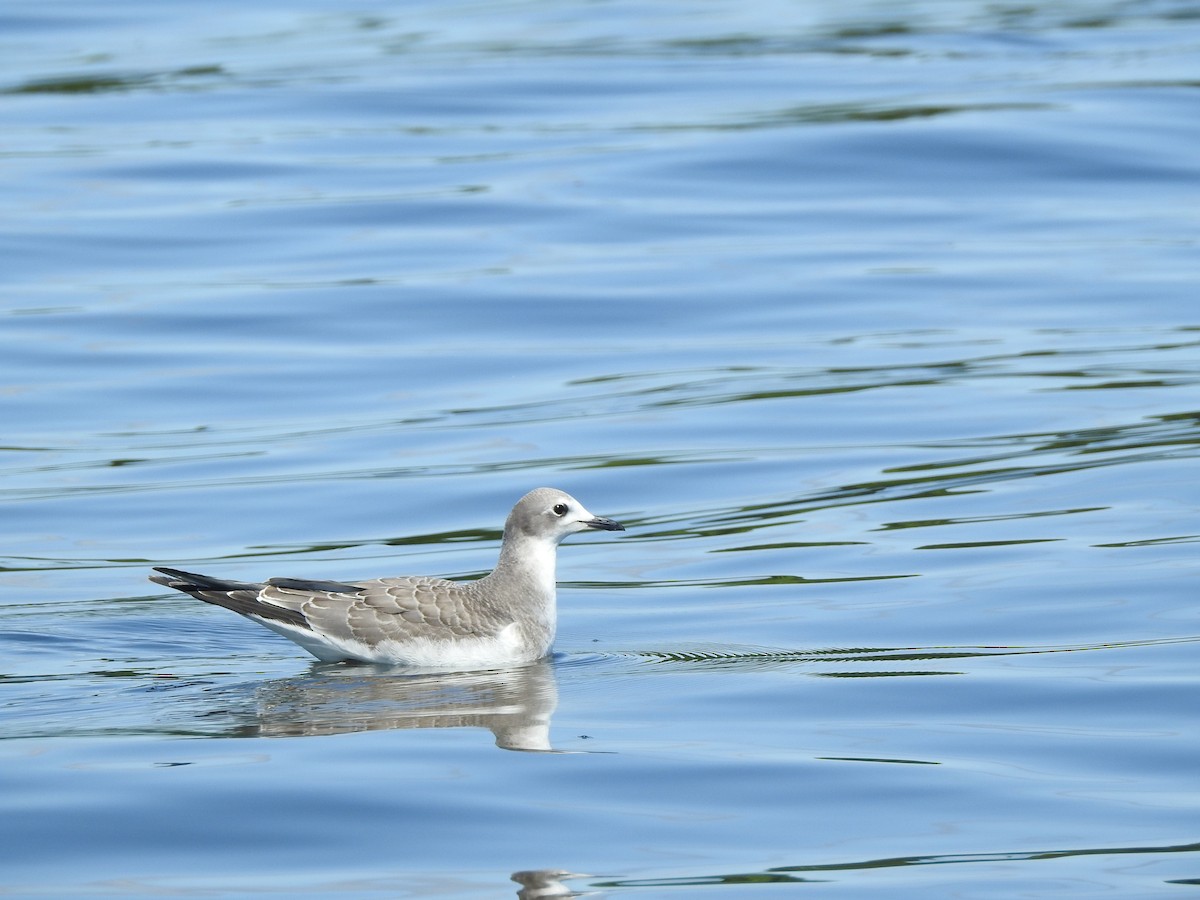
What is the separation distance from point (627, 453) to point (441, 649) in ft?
16.4

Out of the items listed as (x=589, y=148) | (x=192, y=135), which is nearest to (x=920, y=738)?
(x=589, y=148)

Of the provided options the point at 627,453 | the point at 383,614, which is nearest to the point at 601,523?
the point at 383,614

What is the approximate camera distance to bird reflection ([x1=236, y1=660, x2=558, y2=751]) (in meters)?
9.97

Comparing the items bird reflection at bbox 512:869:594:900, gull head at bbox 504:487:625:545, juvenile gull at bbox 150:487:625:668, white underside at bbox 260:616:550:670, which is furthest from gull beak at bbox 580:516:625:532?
bird reflection at bbox 512:869:594:900

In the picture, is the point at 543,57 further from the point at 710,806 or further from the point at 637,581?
the point at 710,806

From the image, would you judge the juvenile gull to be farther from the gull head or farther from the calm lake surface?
the gull head

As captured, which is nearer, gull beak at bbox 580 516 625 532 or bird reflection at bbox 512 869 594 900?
bird reflection at bbox 512 869 594 900

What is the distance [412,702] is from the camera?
10.7m

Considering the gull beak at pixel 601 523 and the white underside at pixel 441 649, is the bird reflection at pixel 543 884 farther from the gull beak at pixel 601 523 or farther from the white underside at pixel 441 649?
the gull beak at pixel 601 523

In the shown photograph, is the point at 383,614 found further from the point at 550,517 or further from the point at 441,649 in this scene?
the point at 550,517

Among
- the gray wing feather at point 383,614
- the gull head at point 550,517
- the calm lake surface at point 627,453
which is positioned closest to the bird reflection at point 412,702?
the calm lake surface at point 627,453

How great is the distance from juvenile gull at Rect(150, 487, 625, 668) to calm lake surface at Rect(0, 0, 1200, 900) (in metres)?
0.22

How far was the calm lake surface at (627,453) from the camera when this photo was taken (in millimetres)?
8586

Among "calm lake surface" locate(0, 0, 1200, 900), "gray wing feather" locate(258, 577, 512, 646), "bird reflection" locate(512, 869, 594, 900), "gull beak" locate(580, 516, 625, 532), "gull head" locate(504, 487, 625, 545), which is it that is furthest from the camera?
"gull head" locate(504, 487, 625, 545)
